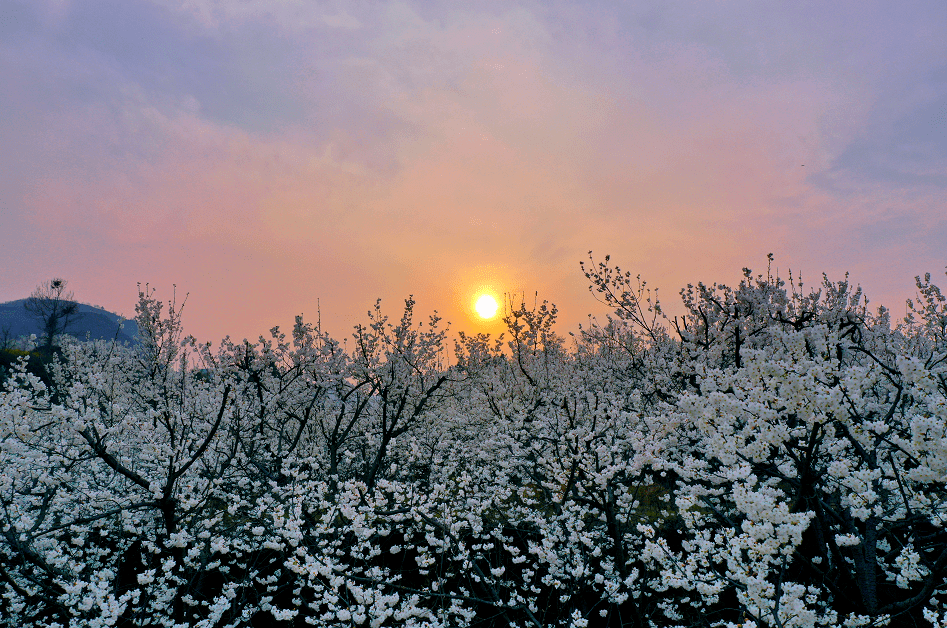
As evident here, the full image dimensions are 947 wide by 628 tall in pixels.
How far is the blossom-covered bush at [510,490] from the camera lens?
5863 mm

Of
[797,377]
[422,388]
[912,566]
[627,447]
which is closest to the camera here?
[797,377]

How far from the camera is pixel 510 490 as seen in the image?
481 inches

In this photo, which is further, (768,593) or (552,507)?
(552,507)

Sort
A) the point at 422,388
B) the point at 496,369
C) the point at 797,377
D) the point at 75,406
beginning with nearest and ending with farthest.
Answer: the point at 797,377
the point at 75,406
the point at 422,388
the point at 496,369

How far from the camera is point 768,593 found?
4.93 metres

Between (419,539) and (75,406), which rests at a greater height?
(75,406)

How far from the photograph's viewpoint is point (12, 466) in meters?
9.38

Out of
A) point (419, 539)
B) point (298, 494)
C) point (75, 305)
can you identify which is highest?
point (75, 305)

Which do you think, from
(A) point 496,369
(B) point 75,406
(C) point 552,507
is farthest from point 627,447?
(B) point 75,406

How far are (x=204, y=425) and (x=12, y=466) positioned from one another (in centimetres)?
333

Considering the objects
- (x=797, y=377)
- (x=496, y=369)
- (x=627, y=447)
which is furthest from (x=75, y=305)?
(x=797, y=377)

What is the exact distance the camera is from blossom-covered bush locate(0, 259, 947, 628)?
19.2 ft

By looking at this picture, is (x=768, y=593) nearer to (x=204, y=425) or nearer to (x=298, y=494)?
(x=298, y=494)

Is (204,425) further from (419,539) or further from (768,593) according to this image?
(768,593)
